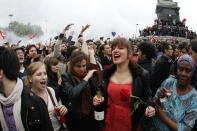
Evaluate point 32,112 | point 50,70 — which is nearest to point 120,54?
point 32,112

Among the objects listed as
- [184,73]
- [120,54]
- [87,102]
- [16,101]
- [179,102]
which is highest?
[120,54]

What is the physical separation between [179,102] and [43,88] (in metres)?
1.87

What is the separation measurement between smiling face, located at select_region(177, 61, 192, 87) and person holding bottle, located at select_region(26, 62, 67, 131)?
5.29ft

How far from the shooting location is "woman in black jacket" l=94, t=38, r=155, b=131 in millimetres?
3686

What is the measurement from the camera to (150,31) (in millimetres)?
43344

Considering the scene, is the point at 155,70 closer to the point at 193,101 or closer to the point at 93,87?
the point at 93,87

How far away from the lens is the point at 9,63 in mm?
2779

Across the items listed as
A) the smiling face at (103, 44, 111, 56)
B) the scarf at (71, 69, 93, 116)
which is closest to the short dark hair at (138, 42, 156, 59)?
the scarf at (71, 69, 93, 116)

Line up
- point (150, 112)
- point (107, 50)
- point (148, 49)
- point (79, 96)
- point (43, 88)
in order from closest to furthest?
point (150, 112)
point (43, 88)
point (79, 96)
point (148, 49)
point (107, 50)

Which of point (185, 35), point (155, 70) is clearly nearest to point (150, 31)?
point (185, 35)

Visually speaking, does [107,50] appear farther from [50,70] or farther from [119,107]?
[119,107]

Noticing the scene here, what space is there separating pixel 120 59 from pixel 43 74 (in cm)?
110

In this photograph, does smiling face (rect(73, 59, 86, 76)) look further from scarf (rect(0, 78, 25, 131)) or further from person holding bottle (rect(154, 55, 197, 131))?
scarf (rect(0, 78, 25, 131))

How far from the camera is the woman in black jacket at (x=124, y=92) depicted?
3.69 metres
